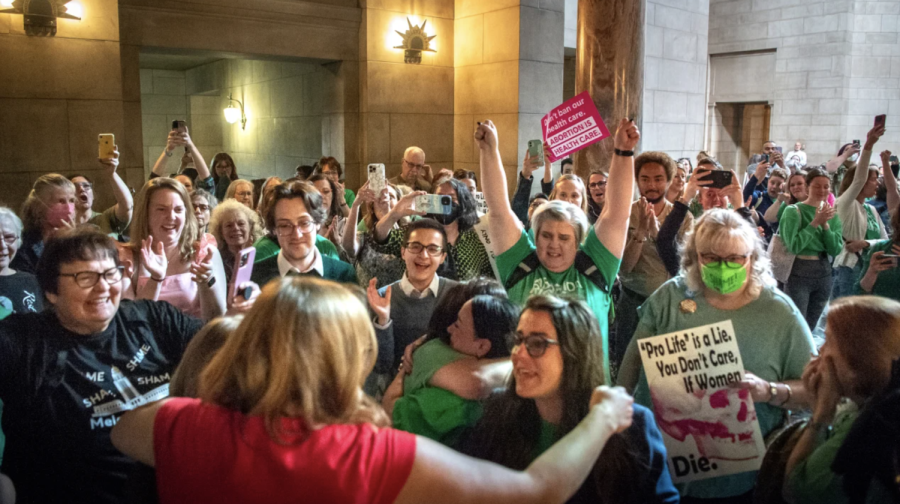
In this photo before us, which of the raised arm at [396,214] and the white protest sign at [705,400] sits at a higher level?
the raised arm at [396,214]

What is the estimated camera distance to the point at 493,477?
1.52 m

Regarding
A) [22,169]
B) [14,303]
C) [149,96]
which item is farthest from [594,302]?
[149,96]

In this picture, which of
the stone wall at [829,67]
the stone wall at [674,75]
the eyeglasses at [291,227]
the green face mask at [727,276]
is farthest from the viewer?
the stone wall at [829,67]

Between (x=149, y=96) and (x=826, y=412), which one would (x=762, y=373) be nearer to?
(x=826, y=412)

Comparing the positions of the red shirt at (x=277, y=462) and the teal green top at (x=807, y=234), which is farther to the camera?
the teal green top at (x=807, y=234)

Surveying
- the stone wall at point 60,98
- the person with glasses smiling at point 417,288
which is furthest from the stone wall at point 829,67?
the person with glasses smiling at point 417,288

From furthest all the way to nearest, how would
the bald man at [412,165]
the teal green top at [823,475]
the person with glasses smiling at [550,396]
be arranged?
the bald man at [412,165] → the person with glasses smiling at [550,396] → the teal green top at [823,475]

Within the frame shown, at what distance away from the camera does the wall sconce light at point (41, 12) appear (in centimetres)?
719

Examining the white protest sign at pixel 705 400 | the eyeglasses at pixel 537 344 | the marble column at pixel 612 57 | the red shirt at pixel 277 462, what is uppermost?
the marble column at pixel 612 57

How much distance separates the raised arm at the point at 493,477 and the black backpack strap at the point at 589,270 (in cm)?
163

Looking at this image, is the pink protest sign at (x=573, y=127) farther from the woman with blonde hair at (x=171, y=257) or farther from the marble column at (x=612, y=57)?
the woman with blonde hair at (x=171, y=257)

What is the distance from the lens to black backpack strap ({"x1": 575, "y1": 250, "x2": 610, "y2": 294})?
3256 millimetres

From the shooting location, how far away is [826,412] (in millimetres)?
2027

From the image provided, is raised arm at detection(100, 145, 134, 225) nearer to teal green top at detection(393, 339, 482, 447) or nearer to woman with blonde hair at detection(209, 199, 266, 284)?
woman with blonde hair at detection(209, 199, 266, 284)
